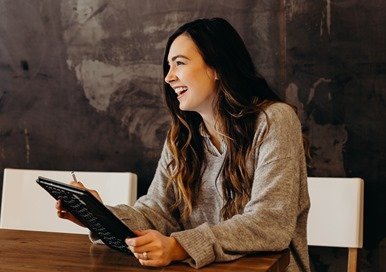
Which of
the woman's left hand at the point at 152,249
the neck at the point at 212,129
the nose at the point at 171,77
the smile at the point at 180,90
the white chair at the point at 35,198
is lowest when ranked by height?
the white chair at the point at 35,198

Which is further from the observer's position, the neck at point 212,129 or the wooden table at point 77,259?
the neck at point 212,129

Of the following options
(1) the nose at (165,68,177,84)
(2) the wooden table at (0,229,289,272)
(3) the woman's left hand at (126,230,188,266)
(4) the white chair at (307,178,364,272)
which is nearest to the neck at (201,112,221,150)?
(1) the nose at (165,68,177,84)

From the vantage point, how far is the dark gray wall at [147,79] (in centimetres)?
245

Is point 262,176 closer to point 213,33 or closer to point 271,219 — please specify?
point 271,219

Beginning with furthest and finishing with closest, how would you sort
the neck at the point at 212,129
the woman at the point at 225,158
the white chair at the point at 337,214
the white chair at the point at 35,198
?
the white chair at the point at 35,198 → the white chair at the point at 337,214 → the neck at the point at 212,129 → the woman at the point at 225,158

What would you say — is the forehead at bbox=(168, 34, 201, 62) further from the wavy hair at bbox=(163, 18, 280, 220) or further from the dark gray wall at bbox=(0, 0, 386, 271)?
the dark gray wall at bbox=(0, 0, 386, 271)

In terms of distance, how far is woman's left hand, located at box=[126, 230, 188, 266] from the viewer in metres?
1.35

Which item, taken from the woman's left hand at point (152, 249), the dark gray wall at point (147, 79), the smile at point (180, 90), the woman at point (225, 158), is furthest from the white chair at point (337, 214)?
the woman's left hand at point (152, 249)

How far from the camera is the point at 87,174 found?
8.62ft

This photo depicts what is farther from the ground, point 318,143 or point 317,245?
point 318,143

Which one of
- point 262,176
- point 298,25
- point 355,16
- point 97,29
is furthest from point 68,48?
point 262,176

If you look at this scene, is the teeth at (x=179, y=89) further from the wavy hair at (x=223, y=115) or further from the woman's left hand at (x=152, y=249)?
the woman's left hand at (x=152, y=249)

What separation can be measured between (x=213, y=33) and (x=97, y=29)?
42.9 inches

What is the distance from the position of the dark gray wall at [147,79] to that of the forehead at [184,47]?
733 mm
